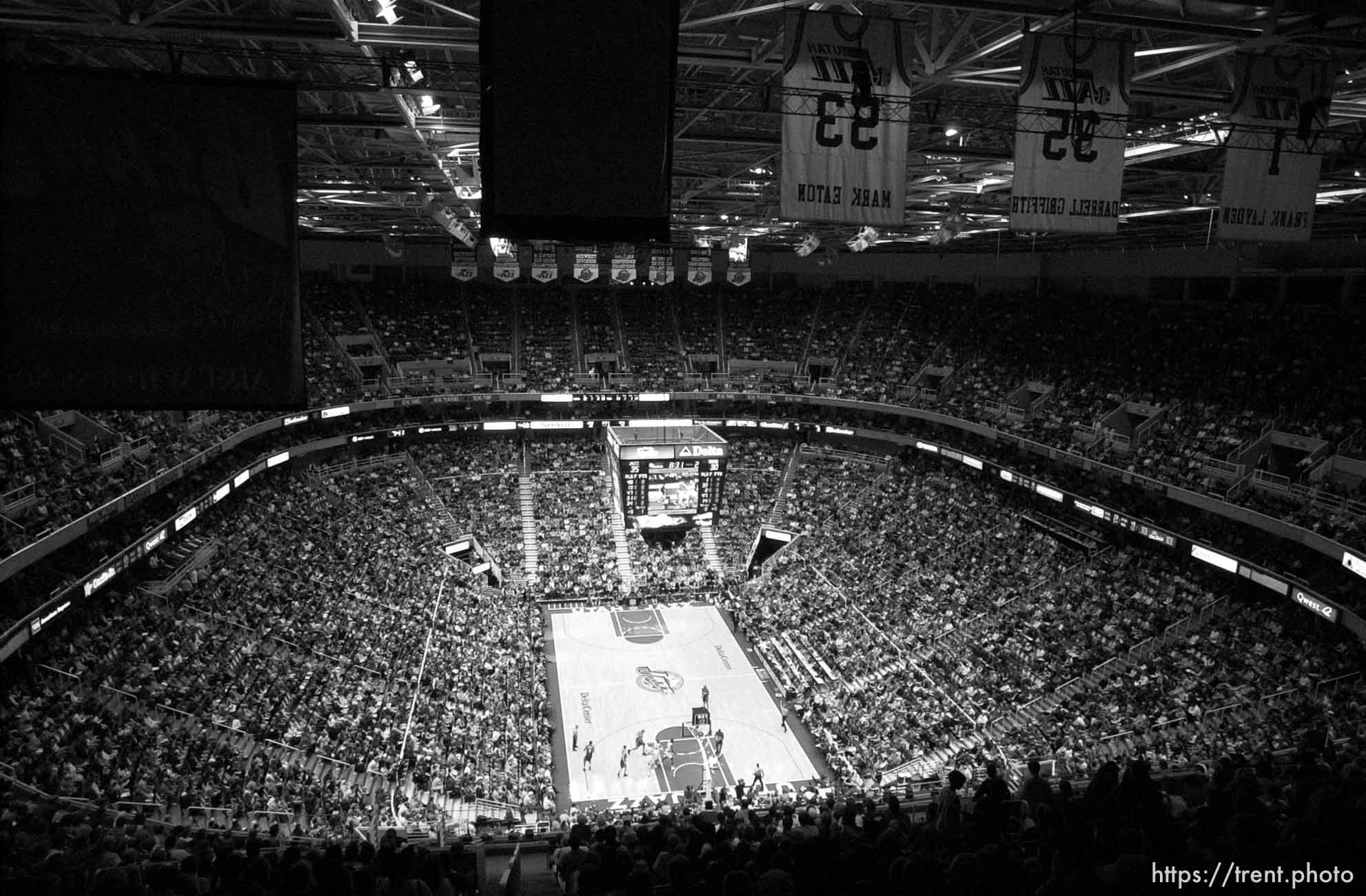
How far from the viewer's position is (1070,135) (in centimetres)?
881

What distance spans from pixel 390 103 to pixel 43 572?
11524mm

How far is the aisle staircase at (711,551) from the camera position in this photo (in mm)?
33931

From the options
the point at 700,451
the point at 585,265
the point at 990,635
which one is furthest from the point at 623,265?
the point at 990,635

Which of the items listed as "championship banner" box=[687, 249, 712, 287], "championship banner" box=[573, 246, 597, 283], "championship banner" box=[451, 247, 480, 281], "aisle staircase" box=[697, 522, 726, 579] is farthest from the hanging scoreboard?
"championship banner" box=[451, 247, 480, 281]

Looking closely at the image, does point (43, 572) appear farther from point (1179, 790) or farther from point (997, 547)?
point (997, 547)

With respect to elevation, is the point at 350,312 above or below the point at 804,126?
below

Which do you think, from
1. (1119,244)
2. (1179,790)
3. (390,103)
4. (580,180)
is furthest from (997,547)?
(580,180)

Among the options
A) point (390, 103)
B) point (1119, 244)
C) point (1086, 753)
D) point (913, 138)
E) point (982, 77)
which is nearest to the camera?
point (982, 77)

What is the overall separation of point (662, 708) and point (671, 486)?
313 inches

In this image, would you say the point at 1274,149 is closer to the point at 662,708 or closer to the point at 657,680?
the point at 662,708

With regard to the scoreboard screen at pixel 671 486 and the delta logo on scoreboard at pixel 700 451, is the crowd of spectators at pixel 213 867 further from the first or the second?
the delta logo on scoreboard at pixel 700 451

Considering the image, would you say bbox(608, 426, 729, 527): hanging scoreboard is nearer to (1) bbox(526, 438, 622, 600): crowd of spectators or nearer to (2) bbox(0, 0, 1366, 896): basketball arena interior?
(2) bbox(0, 0, 1366, 896): basketball arena interior

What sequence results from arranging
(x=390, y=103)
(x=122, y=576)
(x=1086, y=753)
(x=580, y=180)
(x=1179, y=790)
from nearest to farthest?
(x=580, y=180) < (x=1179, y=790) < (x=390, y=103) < (x=1086, y=753) < (x=122, y=576)

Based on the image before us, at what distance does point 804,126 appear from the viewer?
8289 millimetres
